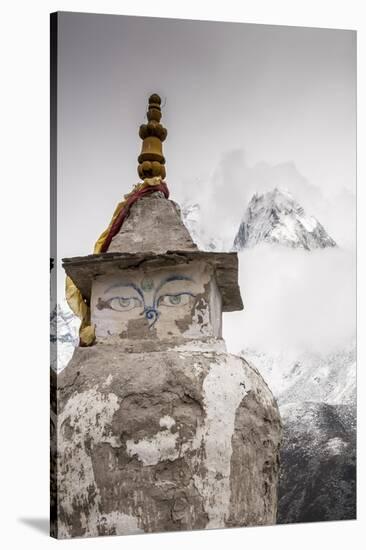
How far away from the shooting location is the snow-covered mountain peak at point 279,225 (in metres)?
11.9

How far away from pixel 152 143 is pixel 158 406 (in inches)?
105

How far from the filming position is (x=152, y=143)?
10.9 meters

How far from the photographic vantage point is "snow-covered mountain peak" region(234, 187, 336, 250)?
38.9 ft

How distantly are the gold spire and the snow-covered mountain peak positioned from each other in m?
1.38

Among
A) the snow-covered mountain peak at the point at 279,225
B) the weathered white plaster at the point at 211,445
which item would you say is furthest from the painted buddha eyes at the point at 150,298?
the snow-covered mountain peak at the point at 279,225

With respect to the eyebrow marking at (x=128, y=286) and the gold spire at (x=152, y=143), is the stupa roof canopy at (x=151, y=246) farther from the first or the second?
the eyebrow marking at (x=128, y=286)

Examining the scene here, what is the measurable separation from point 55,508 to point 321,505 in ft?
11.1

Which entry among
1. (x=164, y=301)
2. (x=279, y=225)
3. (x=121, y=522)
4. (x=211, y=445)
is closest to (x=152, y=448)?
(x=211, y=445)

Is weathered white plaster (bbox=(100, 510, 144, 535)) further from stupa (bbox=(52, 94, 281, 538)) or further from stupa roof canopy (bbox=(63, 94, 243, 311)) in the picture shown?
stupa roof canopy (bbox=(63, 94, 243, 311))

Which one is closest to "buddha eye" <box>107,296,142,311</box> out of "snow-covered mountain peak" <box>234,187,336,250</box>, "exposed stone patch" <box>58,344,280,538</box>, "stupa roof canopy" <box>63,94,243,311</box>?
"stupa roof canopy" <box>63,94,243,311</box>

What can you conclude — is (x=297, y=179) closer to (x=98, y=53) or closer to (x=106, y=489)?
(x=98, y=53)

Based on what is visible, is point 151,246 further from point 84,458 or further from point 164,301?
point 84,458

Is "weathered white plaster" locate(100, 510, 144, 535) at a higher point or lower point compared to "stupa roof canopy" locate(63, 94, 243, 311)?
lower

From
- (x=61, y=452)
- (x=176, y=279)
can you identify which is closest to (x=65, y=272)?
(x=176, y=279)
